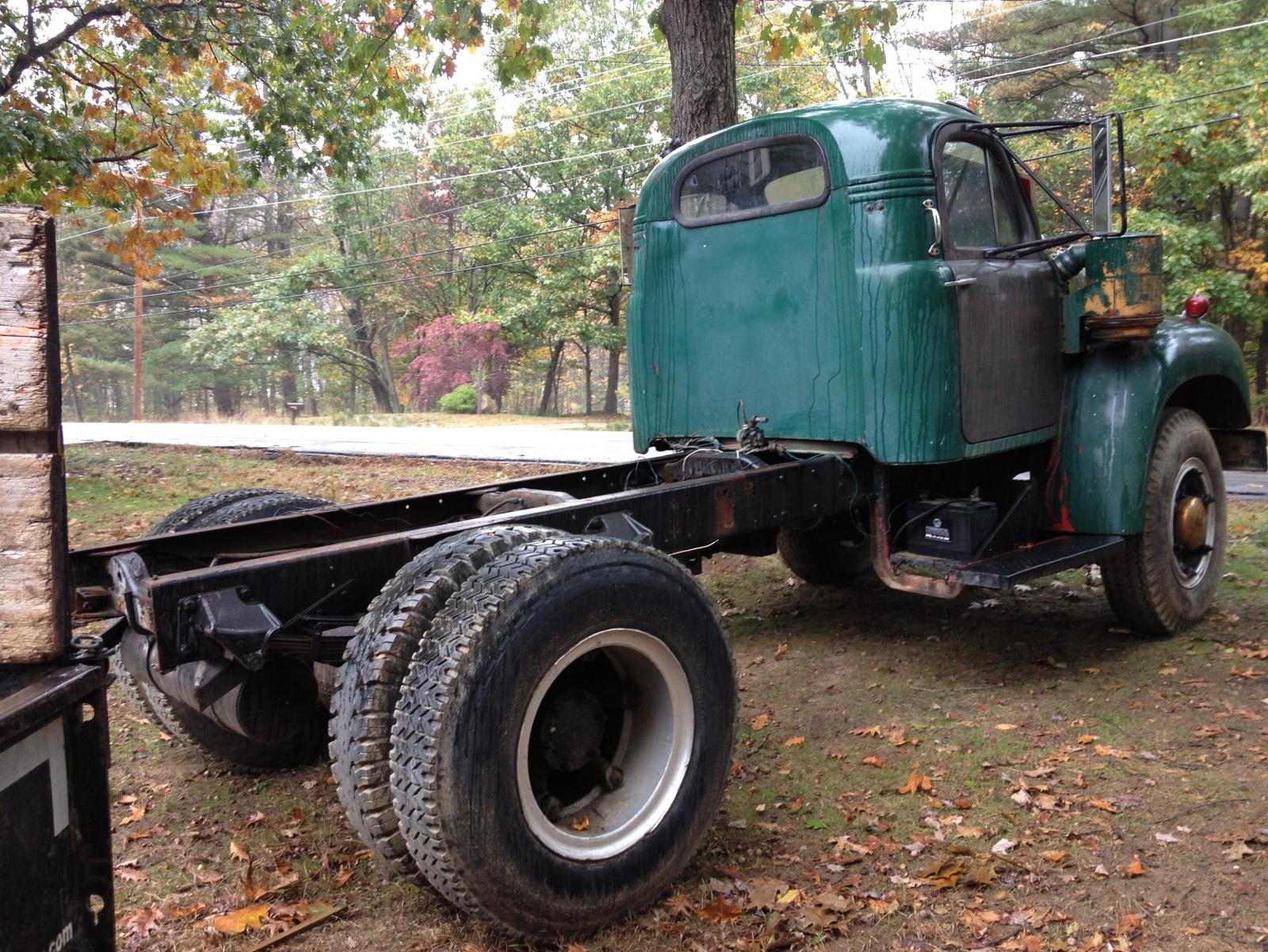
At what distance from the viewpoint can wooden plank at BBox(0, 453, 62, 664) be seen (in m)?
1.76

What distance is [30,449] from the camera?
5.86 ft

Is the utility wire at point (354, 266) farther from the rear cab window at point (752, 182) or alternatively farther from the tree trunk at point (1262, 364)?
the rear cab window at point (752, 182)

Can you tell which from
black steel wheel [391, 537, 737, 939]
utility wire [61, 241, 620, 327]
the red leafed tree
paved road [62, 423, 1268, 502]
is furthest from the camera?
Result: the red leafed tree

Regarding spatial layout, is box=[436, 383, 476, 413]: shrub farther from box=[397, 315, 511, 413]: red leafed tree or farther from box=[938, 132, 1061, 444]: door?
box=[938, 132, 1061, 444]: door

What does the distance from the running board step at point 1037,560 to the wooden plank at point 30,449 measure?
3.56 metres

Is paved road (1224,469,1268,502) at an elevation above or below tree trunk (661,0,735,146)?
below

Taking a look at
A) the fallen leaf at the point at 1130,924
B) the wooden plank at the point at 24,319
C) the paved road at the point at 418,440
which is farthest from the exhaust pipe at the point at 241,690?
the paved road at the point at 418,440

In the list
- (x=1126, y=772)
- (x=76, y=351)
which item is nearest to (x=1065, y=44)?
(x=1126, y=772)

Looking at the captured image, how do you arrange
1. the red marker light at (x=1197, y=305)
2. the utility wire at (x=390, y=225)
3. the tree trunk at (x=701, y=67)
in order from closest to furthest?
the red marker light at (x=1197, y=305)
the tree trunk at (x=701, y=67)
the utility wire at (x=390, y=225)

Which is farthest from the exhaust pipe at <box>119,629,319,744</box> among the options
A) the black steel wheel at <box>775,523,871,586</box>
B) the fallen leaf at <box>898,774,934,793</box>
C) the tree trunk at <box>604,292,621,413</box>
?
the tree trunk at <box>604,292,621,413</box>

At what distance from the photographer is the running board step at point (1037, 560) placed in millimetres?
4371

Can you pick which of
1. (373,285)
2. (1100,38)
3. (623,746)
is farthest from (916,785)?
(373,285)

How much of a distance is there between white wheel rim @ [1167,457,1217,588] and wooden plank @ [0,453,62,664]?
5.02 meters

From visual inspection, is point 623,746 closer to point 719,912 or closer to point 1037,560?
point 719,912
